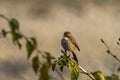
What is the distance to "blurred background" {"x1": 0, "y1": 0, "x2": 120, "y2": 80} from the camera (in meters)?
7.31

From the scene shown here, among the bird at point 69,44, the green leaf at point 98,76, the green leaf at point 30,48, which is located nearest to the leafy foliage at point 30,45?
the green leaf at point 30,48

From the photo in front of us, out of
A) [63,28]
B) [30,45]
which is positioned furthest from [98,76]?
[63,28]

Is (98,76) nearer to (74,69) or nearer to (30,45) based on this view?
(74,69)

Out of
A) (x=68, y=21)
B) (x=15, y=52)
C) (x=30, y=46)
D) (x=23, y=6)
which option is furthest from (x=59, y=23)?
(x=30, y=46)

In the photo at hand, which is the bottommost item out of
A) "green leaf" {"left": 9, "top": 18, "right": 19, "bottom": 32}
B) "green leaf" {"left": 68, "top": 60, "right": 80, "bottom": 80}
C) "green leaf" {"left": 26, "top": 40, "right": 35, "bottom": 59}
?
"green leaf" {"left": 26, "top": 40, "right": 35, "bottom": 59}

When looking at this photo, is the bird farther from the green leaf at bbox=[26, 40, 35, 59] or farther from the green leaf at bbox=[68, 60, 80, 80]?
the green leaf at bbox=[26, 40, 35, 59]

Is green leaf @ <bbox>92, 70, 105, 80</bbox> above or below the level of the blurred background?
below

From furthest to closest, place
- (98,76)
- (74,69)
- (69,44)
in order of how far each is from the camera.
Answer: (69,44), (98,76), (74,69)

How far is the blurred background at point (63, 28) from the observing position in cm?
731

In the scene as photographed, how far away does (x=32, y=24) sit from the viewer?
337 inches

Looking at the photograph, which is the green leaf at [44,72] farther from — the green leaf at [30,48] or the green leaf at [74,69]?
the green leaf at [74,69]

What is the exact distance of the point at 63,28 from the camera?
8602 mm

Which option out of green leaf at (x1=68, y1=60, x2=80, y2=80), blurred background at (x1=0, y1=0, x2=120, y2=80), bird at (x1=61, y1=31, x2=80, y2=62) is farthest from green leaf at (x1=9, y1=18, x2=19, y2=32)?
blurred background at (x1=0, y1=0, x2=120, y2=80)

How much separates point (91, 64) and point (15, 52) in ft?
3.84
